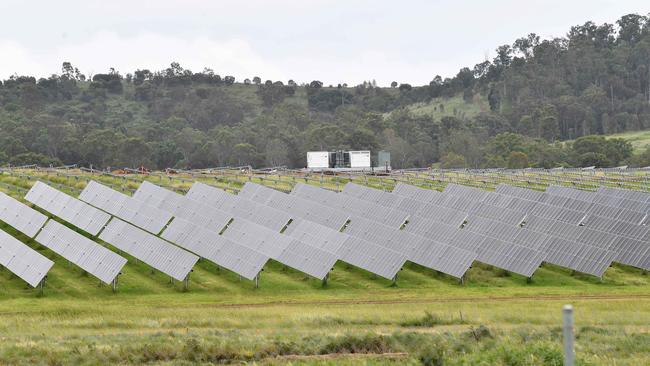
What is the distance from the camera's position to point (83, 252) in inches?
1650

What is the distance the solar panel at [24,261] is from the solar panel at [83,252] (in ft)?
6.17

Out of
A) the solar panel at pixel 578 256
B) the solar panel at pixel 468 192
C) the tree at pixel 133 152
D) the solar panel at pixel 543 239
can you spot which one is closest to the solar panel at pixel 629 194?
the solar panel at pixel 543 239

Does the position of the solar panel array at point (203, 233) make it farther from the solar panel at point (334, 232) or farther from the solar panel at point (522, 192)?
the solar panel at point (522, 192)

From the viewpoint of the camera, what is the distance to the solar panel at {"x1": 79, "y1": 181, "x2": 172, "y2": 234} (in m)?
49.1

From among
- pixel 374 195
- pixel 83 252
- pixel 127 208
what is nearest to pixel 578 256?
pixel 374 195

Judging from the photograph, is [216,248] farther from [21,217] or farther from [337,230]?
[21,217]

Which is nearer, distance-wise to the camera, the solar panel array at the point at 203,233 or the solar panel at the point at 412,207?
the solar panel array at the point at 203,233

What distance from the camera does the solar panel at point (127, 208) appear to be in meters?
49.1

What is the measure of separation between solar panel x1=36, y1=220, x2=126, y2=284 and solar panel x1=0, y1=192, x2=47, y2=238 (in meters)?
1.05

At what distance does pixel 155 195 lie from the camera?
5397 centimetres

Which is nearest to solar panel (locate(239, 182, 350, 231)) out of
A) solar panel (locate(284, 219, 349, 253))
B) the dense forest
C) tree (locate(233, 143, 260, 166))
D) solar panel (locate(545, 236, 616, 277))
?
solar panel (locate(284, 219, 349, 253))

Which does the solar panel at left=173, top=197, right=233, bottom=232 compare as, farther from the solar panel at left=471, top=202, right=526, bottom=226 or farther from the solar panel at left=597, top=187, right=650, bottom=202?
the solar panel at left=597, top=187, right=650, bottom=202

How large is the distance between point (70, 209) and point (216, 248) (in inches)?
461

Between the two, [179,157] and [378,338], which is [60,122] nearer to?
[179,157]
